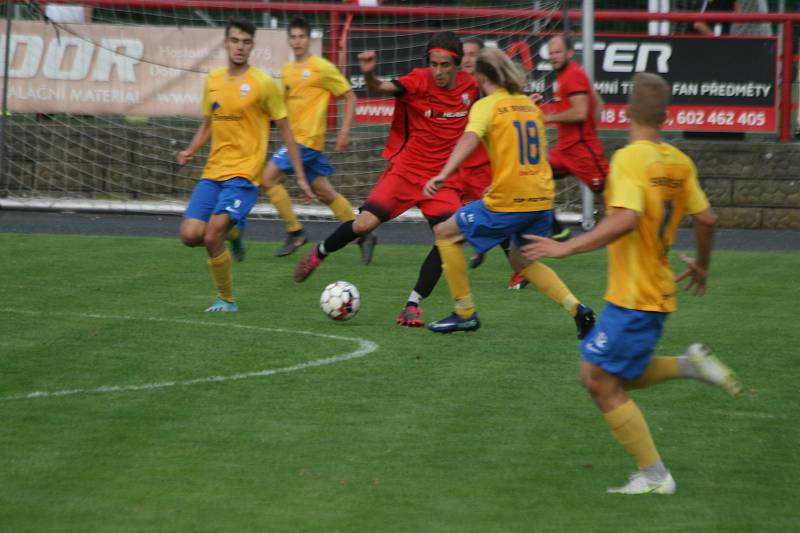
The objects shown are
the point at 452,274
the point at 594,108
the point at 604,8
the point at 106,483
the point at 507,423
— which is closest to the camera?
the point at 106,483

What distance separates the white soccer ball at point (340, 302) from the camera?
8.84 metres

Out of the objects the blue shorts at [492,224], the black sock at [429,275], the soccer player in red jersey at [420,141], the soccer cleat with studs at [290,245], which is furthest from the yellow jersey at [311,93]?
the blue shorts at [492,224]

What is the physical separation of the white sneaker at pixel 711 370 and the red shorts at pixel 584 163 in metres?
6.54

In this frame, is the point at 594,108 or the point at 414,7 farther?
the point at 414,7

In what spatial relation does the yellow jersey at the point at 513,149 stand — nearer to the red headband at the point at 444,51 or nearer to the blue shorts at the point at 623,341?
Answer: the red headband at the point at 444,51

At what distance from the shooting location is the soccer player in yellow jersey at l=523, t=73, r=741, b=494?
5066 millimetres

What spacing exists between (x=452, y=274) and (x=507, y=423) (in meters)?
2.53

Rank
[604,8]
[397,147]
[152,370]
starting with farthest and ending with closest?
[604,8] < [397,147] < [152,370]

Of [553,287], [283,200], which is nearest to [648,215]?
[553,287]

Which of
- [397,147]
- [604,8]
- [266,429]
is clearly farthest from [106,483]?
[604,8]

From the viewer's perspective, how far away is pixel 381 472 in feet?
17.5

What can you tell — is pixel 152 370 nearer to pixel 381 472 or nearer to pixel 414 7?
pixel 381 472

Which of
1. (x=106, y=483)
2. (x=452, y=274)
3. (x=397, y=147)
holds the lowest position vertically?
(x=106, y=483)

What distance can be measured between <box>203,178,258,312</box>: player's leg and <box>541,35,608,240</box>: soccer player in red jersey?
3.31 metres
